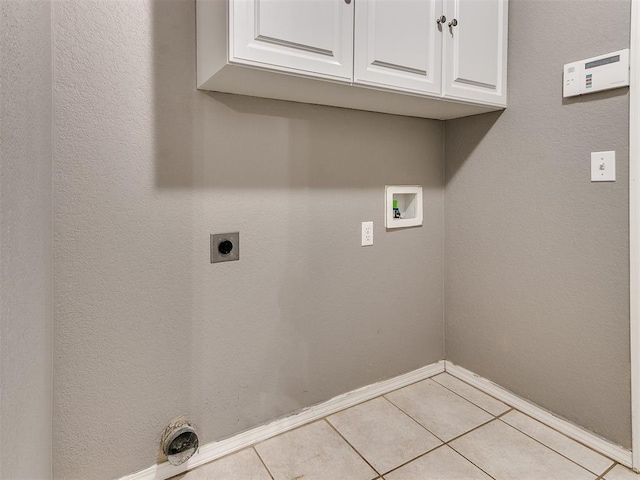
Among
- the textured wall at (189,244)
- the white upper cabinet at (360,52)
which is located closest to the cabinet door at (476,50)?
the white upper cabinet at (360,52)

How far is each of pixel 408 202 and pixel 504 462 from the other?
1.24 metres

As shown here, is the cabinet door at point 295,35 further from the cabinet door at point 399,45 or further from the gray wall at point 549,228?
the gray wall at point 549,228

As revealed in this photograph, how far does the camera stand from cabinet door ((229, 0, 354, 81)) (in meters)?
1.16

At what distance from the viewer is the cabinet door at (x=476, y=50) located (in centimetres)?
160

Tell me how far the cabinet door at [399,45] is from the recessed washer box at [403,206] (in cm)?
55

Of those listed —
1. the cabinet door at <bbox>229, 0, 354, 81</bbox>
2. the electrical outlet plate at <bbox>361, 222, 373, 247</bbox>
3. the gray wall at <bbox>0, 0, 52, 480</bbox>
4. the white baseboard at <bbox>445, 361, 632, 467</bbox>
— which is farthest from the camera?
the electrical outlet plate at <bbox>361, 222, 373, 247</bbox>

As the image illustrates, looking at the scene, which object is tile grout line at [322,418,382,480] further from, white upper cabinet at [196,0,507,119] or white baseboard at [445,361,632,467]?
white upper cabinet at [196,0,507,119]

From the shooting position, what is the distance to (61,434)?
50.9 inches

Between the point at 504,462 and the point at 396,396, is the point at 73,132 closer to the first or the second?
the point at 396,396

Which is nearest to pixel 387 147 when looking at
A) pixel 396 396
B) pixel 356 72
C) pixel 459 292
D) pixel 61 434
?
pixel 356 72

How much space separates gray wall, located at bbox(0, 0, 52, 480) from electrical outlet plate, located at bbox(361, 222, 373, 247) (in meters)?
1.25

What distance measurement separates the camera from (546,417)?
70.4 inches

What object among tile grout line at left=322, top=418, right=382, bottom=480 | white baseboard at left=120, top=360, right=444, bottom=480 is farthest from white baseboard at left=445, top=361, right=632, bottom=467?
tile grout line at left=322, top=418, right=382, bottom=480

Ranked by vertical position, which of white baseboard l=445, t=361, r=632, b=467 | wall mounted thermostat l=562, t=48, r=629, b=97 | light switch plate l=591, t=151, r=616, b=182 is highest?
wall mounted thermostat l=562, t=48, r=629, b=97
